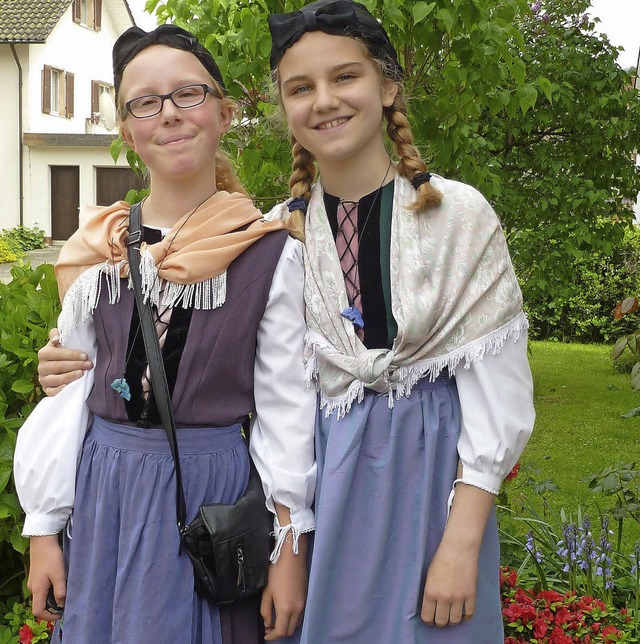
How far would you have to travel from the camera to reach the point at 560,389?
28.7ft

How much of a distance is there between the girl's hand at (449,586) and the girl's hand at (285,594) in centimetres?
28

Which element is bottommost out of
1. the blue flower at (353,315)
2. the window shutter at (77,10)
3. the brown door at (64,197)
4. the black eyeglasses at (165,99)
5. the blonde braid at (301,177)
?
the blue flower at (353,315)

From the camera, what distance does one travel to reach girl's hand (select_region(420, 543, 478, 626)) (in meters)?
1.82

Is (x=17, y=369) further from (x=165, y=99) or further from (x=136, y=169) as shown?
(x=165, y=99)

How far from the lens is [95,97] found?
2689cm

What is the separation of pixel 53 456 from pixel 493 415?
3.23ft

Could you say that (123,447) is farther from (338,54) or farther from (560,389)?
(560,389)

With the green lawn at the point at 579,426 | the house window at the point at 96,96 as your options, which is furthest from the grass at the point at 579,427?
the house window at the point at 96,96

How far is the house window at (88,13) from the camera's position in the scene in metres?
25.2

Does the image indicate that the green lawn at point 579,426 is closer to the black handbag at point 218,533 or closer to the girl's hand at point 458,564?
the girl's hand at point 458,564

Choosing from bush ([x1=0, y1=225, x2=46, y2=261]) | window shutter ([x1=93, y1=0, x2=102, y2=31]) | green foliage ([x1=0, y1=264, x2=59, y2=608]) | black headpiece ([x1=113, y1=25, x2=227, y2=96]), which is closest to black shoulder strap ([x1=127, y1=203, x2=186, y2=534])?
black headpiece ([x1=113, y1=25, x2=227, y2=96])

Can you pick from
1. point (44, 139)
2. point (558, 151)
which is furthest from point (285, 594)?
point (44, 139)

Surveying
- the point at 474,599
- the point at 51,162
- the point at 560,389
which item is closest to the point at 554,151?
the point at 560,389

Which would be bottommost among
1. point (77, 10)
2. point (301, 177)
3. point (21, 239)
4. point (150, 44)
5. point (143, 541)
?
point (143, 541)
